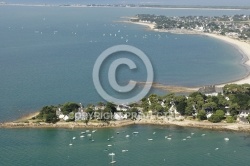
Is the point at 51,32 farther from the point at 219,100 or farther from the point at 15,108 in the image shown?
the point at 219,100

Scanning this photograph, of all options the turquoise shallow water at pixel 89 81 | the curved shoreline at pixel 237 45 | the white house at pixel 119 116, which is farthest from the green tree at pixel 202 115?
the curved shoreline at pixel 237 45

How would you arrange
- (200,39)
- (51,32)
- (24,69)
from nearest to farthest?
(24,69)
(200,39)
(51,32)

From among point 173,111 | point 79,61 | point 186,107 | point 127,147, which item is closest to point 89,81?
point 79,61

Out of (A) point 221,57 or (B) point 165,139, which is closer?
(B) point 165,139

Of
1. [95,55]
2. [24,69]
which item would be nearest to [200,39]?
[95,55]

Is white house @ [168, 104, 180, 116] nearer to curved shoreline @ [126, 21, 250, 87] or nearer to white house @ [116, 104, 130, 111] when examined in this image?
white house @ [116, 104, 130, 111]

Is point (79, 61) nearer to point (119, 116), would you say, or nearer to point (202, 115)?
point (119, 116)
